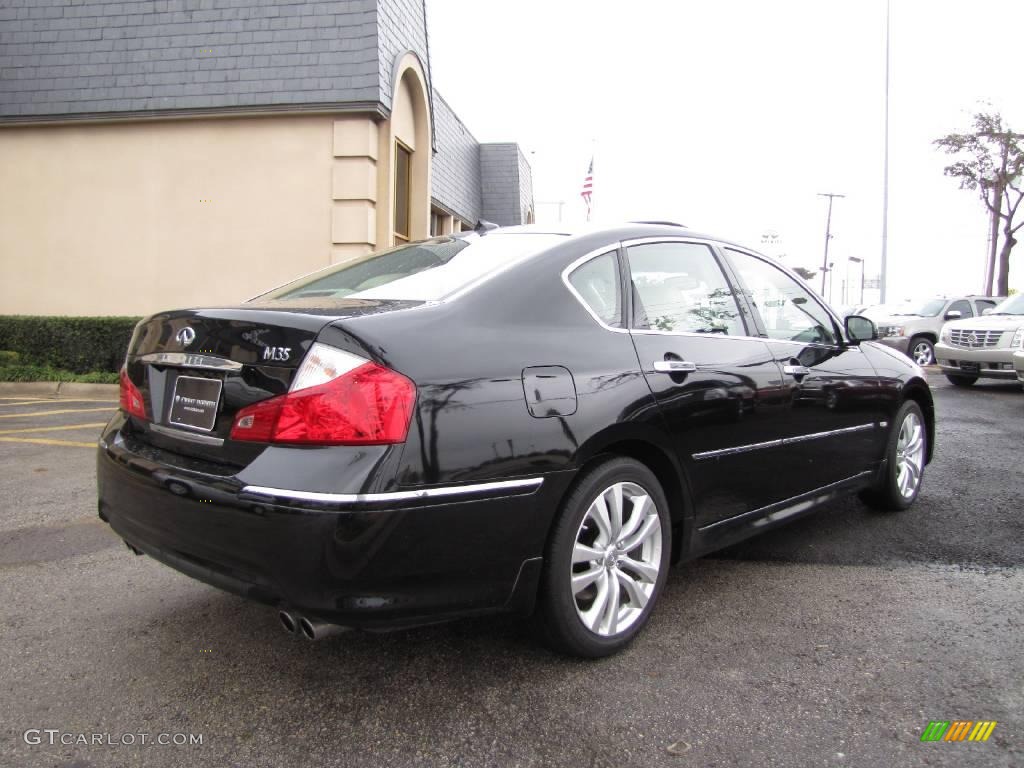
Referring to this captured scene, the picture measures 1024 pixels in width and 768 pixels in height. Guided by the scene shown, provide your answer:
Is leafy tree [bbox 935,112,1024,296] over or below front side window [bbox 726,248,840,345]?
A: over

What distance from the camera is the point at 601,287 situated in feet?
9.94

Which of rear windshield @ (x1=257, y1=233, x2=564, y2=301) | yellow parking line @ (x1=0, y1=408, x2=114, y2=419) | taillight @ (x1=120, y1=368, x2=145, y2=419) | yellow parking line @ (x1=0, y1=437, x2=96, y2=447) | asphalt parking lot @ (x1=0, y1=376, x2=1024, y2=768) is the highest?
rear windshield @ (x1=257, y1=233, x2=564, y2=301)

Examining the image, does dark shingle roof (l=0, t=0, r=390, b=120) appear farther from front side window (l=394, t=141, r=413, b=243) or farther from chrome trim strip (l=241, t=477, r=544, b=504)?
chrome trim strip (l=241, t=477, r=544, b=504)

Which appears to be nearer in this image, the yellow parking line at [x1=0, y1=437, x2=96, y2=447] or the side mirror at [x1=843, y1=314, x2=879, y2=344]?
the side mirror at [x1=843, y1=314, x2=879, y2=344]

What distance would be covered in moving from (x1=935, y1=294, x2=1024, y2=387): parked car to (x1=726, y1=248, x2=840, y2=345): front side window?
29.4 feet

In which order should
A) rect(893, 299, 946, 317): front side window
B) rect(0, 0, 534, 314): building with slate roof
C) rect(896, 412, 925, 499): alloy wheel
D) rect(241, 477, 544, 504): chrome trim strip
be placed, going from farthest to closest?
rect(893, 299, 946, 317): front side window
rect(0, 0, 534, 314): building with slate roof
rect(896, 412, 925, 499): alloy wheel
rect(241, 477, 544, 504): chrome trim strip

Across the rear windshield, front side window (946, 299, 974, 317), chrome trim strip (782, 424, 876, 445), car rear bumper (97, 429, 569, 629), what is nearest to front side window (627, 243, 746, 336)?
the rear windshield

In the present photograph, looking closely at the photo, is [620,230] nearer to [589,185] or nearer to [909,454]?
[909,454]

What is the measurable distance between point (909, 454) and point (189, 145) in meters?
10.7

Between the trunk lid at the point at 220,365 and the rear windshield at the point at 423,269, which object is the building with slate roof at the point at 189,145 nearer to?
the rear windshield at the point at 423,269

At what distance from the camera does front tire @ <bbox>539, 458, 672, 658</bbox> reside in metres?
2.61

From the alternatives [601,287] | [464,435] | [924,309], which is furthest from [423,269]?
[924,309]

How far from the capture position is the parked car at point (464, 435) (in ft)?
7.32

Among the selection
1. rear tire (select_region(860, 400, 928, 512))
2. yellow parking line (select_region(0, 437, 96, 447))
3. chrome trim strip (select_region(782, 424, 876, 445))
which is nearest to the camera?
chrome trim strip (select_region(782, 424, 876, 445))
